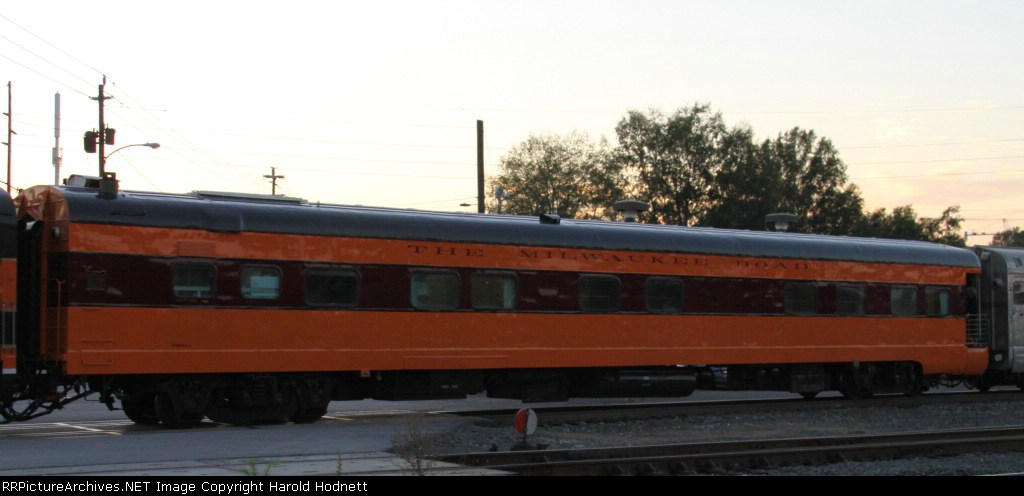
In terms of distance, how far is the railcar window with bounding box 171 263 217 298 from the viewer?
51.8ft

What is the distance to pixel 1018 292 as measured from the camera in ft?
82.4

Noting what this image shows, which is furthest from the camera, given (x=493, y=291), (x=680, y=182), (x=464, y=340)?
(x=680, y=182)

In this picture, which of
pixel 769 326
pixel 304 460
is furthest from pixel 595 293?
pixel 304 460

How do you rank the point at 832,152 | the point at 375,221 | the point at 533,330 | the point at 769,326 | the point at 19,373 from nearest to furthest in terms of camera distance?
the point at 19,373 < the point at 375,221 < the point at 533,330 < the point at 769,326 < the point at 832,152

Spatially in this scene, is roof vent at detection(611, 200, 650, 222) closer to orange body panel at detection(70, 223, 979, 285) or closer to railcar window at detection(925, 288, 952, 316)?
orange body panel at detection(70, 223, 979, 285)

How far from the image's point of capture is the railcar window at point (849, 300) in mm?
22531

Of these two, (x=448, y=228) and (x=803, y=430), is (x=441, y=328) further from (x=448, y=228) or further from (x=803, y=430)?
(x=803, y=430)

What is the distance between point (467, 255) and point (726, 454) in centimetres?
626

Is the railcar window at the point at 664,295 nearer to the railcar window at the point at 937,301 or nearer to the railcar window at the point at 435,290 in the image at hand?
the railcar window at the point at 435,290

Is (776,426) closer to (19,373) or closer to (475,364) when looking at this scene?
(475,364)

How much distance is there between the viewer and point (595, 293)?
64.0 feet

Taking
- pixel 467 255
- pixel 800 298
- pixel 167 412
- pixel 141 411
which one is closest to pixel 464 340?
pixel 467 255

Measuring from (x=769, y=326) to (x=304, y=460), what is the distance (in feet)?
37.8

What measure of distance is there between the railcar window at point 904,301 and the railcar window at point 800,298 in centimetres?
217
